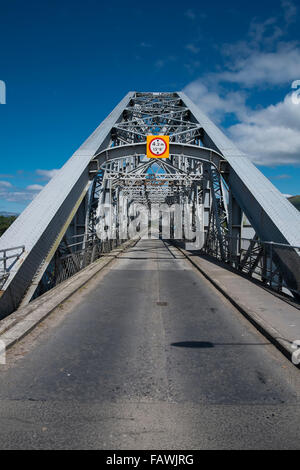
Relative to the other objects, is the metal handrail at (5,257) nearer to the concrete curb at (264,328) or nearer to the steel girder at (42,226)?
the steel girder at (42,226)

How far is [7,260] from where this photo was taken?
721 centimetres

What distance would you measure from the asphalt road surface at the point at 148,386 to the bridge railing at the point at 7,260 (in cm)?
133

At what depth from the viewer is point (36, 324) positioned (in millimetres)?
5812

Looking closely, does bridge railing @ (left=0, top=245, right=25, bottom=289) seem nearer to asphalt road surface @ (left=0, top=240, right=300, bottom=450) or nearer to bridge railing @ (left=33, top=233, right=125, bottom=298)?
asphalt road surface @ (left=0, top=240, right=300, bottom=450)

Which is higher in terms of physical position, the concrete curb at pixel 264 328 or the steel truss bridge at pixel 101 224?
the steel truss bridge at pixel 101 224

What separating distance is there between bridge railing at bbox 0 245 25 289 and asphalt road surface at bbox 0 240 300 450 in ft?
4.36

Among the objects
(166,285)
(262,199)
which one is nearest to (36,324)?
(166,285)

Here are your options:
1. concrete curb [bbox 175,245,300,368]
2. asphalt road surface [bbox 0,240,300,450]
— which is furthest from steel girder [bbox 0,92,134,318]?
concrete curb [bbox 175,245,300,368]

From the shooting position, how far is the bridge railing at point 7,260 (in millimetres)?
6373

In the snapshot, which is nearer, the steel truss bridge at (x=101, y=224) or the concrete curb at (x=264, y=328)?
the concrete curb at (x=264, y=328)

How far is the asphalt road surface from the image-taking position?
2.88 meters

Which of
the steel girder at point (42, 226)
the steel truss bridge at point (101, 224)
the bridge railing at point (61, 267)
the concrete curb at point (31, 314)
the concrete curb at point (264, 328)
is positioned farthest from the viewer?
the bridge railing at point (61, 267)

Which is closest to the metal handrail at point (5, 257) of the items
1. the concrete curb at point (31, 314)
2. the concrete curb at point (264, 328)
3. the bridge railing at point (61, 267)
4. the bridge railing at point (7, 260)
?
the bridge railing at point (7, 260)

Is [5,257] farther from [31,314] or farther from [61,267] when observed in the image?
[61,267]
